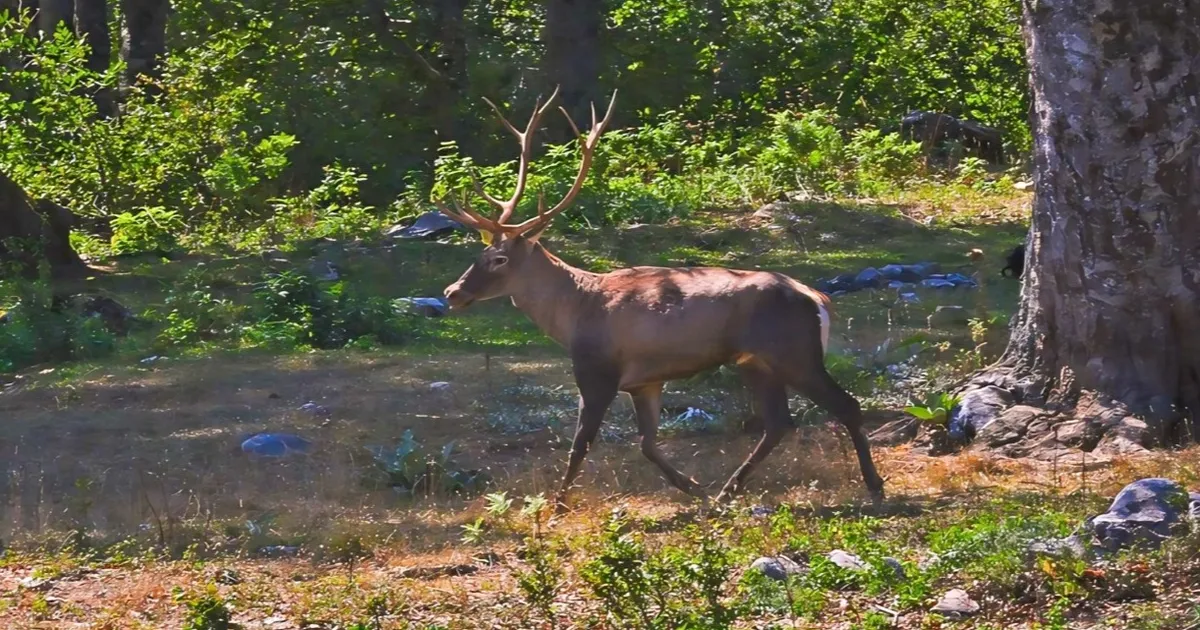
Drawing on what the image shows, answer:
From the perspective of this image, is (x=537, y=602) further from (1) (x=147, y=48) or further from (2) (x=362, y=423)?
(1) (x=147, y=48)

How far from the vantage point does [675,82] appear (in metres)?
22.5

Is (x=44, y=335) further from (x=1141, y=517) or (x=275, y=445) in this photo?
Answer: (x=1141, y=517)

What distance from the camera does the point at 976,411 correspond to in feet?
31.5

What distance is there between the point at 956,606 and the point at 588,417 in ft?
9.95

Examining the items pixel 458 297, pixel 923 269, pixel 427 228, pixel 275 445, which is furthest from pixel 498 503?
pixel 427 228

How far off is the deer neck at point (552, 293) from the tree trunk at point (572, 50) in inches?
438

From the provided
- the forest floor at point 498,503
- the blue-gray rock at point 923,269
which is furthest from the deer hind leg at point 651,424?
the blue-gray rock at point 923,269

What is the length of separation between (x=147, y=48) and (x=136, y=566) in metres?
17.4

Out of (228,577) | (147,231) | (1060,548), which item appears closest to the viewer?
(1060,548)

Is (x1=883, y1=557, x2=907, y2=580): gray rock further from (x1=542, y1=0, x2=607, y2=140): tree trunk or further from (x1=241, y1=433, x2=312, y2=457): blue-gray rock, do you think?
(x1=542, y1=0, x2=607, y2=140): tree trunk

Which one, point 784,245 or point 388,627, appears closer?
point 388,627

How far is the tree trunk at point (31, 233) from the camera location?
644 inches

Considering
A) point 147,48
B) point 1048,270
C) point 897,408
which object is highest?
point 147,48

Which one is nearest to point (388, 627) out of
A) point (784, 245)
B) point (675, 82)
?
point (784, 245)
